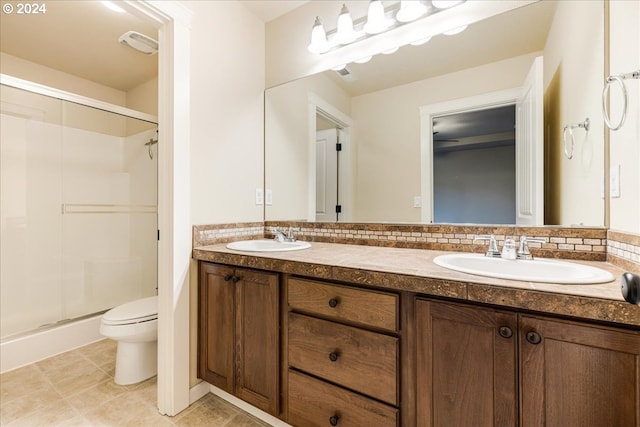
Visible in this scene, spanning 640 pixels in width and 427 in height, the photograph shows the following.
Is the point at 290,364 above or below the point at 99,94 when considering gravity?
below

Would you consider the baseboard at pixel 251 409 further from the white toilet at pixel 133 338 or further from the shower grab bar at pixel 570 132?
the shower grab bar at pixel 570 132

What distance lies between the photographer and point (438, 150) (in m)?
1.51

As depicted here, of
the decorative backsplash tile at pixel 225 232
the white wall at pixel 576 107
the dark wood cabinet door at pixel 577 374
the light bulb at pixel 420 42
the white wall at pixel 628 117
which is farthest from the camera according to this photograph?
the decorative backsplash tile at pixel 225 232

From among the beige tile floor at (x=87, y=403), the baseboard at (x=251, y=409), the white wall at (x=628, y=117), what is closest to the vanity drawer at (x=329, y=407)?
the baseboard at (x=251, y=409)

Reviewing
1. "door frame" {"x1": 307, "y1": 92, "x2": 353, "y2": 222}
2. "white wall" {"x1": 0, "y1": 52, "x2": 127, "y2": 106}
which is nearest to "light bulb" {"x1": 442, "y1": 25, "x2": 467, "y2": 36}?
"door frame" {"x1": 307, "y1": 92, "x2": 353, "y2": 222}

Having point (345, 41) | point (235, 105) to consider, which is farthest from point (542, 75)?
point (235, 105)

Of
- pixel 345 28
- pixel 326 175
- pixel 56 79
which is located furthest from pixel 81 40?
pixel 326 175

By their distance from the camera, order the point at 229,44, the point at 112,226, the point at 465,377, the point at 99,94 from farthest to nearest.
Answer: the point at 99,94
the point at 112,226
the point at 229,44
the point at 465,377

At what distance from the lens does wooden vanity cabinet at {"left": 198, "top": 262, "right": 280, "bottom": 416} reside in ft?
4.13

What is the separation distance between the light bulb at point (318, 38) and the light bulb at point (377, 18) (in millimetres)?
301

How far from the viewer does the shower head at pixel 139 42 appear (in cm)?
213

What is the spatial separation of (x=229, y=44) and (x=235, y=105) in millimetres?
381

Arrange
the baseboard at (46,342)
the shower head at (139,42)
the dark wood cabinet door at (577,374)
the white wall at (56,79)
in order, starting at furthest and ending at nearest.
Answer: the white wall at (56,79) → the shower head at (139,42) → the baseboard at (46,342) → the dark wood cabinet door at (577,374)

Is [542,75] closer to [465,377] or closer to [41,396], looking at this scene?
[465,377]
